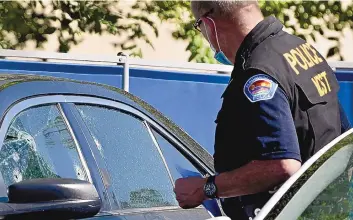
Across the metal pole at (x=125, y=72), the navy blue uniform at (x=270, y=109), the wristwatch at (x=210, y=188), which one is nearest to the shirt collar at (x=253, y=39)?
the navy blue uniform at (x=270, y=109)

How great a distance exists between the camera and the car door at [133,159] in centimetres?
363

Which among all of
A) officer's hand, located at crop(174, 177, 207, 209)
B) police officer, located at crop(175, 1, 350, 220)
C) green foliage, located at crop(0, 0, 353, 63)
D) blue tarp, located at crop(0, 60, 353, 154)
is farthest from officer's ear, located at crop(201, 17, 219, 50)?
green foliage, located at crop(0, 0, 353, 63)

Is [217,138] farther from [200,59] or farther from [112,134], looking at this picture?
[200,59]

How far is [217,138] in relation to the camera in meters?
3.30

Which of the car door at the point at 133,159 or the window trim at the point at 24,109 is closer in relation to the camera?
the window trim at the point at 24,109

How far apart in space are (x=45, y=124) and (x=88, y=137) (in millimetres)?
188

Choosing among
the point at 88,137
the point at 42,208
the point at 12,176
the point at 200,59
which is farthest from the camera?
the point at 200,59

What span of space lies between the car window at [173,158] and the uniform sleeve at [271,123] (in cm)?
78

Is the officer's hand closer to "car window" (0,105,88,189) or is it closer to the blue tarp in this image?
"car window" (0,105,88,189)

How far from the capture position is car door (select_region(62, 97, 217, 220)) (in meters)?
3.63

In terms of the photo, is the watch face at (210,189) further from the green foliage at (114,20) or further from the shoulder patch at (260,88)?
the green foliage at (114,20)

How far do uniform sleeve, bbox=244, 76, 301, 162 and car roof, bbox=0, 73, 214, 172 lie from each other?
822 millimetres

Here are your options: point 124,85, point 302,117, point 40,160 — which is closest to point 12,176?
point 40,160

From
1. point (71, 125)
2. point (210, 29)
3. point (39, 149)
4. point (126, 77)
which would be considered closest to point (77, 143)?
point (71, 125)
